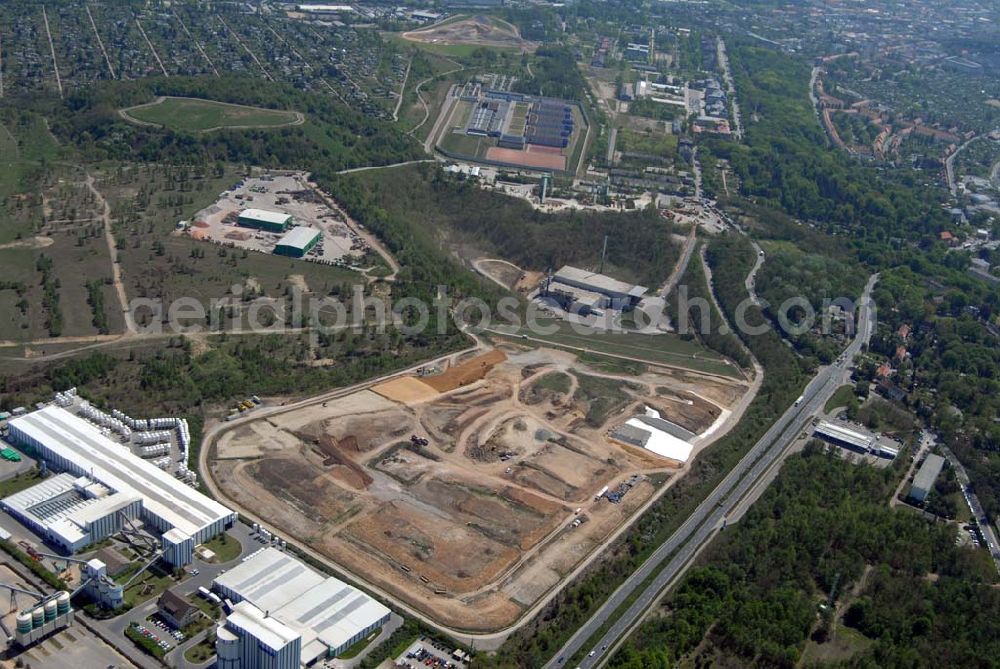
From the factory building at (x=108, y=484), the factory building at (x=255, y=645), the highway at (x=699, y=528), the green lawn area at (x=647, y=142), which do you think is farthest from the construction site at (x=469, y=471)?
the green lawn area at (x=647, y=142)

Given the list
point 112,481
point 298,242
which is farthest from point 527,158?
point 112,481

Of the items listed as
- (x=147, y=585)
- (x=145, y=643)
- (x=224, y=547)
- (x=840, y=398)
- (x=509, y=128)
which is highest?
(x=509, y=128)

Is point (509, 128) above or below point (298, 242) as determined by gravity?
above

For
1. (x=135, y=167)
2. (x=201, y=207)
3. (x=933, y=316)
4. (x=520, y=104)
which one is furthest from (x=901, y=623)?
(x=520, y=104)

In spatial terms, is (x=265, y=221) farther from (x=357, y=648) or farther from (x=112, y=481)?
(x=357, y=648)

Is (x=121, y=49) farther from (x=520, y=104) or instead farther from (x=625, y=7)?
(x=625, y=7)

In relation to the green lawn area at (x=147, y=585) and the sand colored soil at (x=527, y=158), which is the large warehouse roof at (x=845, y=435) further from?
the sand colored soil at (x=527, y=158)

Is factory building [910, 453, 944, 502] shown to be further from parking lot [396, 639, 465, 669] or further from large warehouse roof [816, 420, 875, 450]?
parking lot [396, 639, 465, 669]
